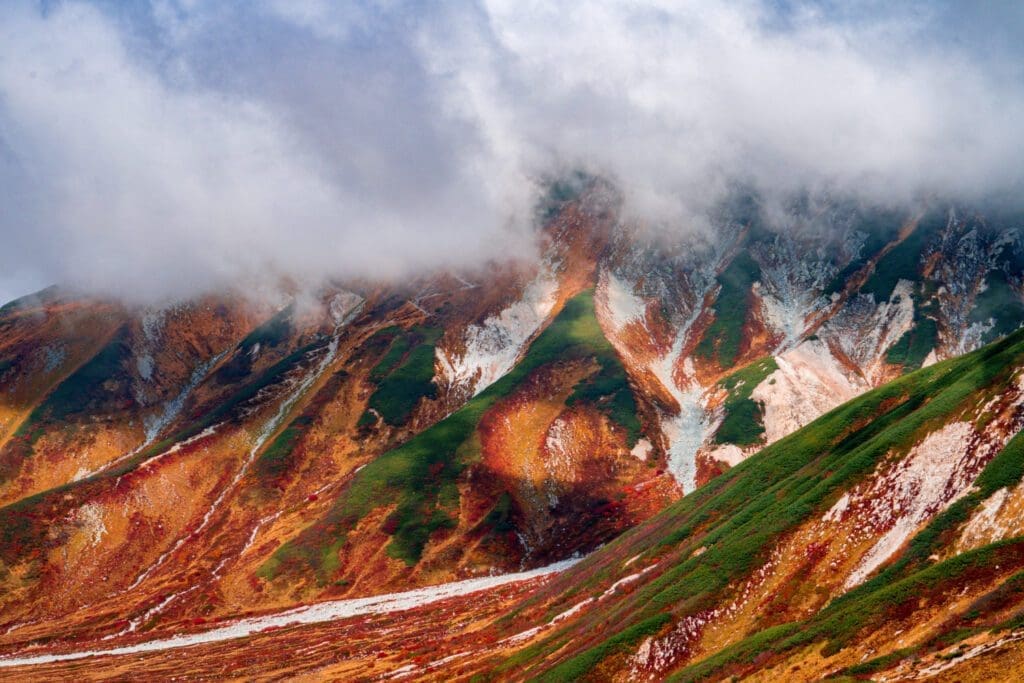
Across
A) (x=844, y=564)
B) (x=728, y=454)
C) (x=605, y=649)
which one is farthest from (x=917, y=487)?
(x=728, y=454)

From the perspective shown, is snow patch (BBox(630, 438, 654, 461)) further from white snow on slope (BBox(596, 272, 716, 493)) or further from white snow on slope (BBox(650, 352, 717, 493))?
white snow on slope (BBox(650, 352, 717, 493))

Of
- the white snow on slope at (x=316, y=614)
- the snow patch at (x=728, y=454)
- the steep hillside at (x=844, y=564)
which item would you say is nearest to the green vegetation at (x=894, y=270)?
the snow patch at (x=728, y=454)

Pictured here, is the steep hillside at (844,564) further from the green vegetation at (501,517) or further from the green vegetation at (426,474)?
the green vegetation at (426,474)

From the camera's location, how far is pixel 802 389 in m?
162

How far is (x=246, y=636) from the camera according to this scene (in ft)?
368

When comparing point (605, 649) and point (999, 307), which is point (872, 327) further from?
point (605, 649)

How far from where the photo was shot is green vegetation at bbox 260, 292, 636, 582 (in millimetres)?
140375

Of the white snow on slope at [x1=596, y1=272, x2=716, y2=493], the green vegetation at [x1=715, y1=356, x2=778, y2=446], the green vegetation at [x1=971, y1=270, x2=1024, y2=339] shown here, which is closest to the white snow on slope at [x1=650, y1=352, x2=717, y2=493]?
the white snow on slope at [x1=596, y1=272, x2=716, y2=493]

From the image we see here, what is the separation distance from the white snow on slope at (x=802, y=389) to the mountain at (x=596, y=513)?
26.2 inches

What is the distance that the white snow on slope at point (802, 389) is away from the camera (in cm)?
15500

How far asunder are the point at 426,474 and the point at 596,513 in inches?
1504

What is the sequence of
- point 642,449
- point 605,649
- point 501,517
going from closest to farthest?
point 605,649 < point 501,517 < point 642,449

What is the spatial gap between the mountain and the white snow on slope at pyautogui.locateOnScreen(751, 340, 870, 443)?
67 cm

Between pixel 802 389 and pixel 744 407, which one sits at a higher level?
pixel 744 407
